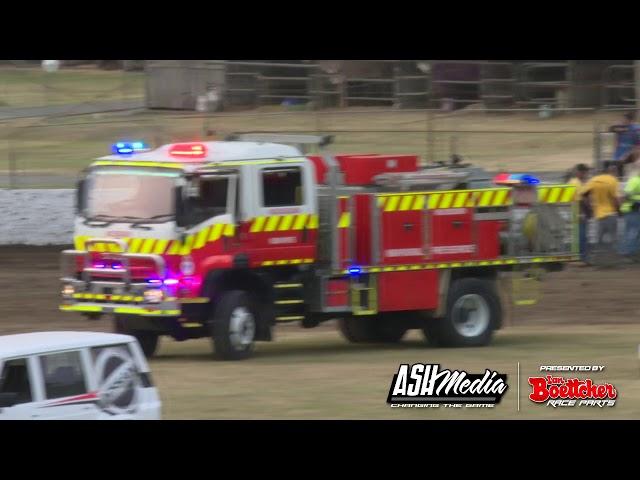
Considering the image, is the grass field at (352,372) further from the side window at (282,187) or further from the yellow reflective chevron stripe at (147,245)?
the side window at (282,187)

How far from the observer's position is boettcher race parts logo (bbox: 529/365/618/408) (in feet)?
48.3

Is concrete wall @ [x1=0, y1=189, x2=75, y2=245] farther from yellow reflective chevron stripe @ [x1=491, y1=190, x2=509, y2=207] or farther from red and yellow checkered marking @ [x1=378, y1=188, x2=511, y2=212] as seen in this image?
yellow reflective chevron stripe @ [x1=491, y1=190, x2=509, y2=207]

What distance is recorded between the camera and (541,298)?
23609 mm

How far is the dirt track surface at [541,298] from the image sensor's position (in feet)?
70.5

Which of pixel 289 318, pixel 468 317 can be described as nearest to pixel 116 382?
pixel 289 318

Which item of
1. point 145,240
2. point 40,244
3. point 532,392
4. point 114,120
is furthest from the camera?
point 114,120

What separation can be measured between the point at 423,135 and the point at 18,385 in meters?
19.6

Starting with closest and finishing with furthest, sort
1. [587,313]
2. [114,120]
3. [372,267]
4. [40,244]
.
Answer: [372,267] < [587,313] < [40,244] < [114,120]

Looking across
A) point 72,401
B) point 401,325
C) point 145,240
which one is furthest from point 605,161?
point 72,401

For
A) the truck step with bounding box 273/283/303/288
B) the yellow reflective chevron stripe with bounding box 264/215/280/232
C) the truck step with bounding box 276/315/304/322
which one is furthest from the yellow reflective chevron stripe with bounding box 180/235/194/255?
the truck step with bounding box 276/315/304/322

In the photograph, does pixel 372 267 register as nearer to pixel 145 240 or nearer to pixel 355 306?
pixel 355 306

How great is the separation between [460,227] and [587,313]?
12.7 ft

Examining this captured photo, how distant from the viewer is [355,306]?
1869cm

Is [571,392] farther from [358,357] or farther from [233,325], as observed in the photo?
[233,325]
